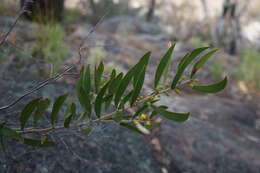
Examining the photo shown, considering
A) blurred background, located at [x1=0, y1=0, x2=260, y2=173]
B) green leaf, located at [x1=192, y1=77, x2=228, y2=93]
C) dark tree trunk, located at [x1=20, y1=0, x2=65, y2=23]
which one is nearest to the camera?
green leaf, located at [x1=192, y1=77, x2=228, y2=93]

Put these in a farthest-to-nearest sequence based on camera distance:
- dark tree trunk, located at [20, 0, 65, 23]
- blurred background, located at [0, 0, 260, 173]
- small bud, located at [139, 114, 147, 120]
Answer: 1. dark tree trunk, located at [20, 0, 65, 23]
2. blurred background, located at [0, 0, 260, 173]
3. small bud, located at [139, 114, 147, 120]

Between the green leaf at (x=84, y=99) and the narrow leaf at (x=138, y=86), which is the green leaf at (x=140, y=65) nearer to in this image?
the narrow leaf at (x=138, y=86)

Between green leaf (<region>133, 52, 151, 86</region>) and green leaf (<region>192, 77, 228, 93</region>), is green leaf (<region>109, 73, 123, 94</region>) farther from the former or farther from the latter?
green leaf (<region>192, 77, 228, 93</region>)

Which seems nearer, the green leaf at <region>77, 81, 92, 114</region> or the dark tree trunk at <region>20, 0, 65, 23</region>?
the green leaf at <region>77, 81, 92, 114</region>

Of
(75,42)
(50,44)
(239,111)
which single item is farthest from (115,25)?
(239,111)

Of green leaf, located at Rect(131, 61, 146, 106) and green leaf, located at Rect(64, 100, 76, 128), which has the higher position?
green leaf, located at Rect(131, 61, 146, 106)

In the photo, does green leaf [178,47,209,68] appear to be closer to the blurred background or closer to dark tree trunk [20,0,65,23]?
the blurred background

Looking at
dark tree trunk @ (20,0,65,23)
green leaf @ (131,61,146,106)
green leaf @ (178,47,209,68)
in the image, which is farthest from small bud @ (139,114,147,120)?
dark tree trunk @ (20,0,65,23)

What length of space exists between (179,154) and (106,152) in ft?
1.90

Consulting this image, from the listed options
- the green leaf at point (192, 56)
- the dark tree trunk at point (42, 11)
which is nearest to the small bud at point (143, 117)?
the green leaf at point (192, 56)

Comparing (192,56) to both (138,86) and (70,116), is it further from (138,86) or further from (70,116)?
(70,116)

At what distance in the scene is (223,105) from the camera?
338 cm

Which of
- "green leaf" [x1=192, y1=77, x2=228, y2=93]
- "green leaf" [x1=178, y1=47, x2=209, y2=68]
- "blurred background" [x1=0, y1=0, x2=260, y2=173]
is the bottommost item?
"blurred background" [x1=0, y1=0, x2=260, y2=173]

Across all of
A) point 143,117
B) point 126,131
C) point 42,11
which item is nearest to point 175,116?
point 143,117
